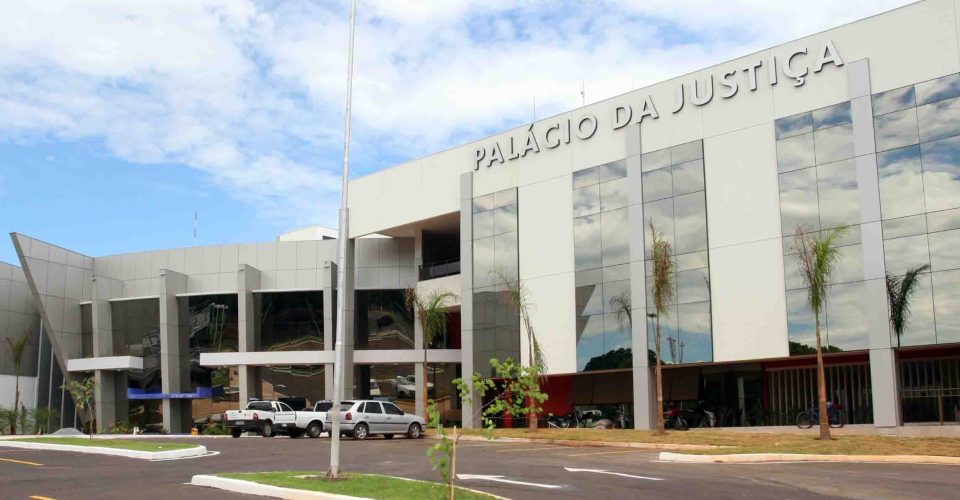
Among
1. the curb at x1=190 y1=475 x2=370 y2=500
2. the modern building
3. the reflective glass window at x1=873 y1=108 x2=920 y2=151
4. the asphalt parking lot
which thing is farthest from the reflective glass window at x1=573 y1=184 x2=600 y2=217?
the curb at x1=190 y1=475 x2=370 y2=500

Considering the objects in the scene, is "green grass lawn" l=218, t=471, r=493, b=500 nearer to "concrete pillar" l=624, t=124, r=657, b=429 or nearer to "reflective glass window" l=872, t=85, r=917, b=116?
"concrete pillar" l=624, t=124, r=657, b=429

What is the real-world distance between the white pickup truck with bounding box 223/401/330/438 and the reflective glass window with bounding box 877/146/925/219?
80.6ft

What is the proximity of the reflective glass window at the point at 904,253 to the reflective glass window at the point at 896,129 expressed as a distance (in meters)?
3.33

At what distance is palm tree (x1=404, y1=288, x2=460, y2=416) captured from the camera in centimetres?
4822

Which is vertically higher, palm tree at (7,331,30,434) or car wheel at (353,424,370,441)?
palm tree at (7,331,30,434)

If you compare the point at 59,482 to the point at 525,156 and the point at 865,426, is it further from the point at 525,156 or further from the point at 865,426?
the point at 525,156

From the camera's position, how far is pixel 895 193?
105ft

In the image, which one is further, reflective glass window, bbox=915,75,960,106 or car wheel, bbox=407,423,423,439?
car wheel, bbox=407,423,423,439

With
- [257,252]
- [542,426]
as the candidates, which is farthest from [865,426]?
[257,252]

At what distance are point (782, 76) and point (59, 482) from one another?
2854 cm

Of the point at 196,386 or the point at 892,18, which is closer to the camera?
the point at 892,18

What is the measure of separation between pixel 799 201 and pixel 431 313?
20.5m

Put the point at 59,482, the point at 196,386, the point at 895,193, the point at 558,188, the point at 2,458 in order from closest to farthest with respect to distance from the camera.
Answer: the point at 59,482 < the point at 2,458 < the point at 895,193 < the point at 558,188 < the point at 196,386

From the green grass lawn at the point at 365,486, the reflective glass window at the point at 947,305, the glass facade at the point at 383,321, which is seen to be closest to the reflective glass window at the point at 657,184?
the reflective glass window at the point at 947,305
